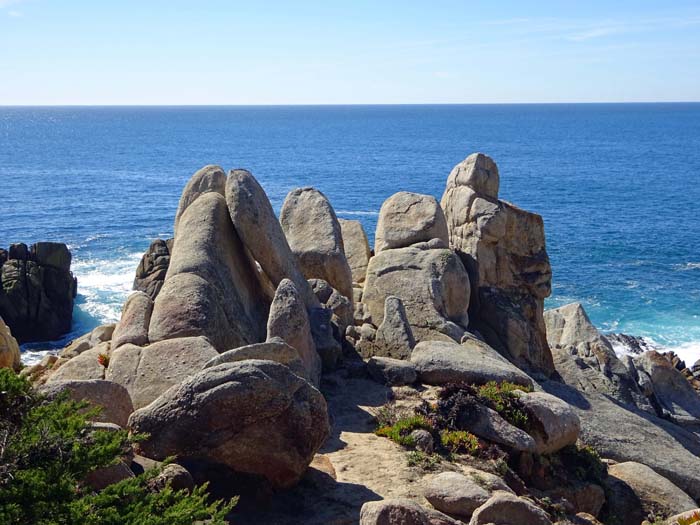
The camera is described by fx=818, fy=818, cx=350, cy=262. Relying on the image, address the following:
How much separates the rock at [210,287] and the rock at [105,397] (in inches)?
134

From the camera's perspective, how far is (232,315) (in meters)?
19.3

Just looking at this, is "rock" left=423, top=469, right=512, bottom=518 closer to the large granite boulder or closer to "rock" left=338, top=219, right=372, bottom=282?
the large granite boulder

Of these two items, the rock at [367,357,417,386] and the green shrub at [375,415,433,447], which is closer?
the green shrub at [375,415,433,447]

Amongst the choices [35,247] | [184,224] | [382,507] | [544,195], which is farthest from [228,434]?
[544,195]

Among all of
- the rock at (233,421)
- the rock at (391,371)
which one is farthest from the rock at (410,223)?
the rock at (233,421)

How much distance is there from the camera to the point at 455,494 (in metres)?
13.1

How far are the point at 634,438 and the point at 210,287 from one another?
39.3 feet

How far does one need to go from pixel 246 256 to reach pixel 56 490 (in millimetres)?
13241

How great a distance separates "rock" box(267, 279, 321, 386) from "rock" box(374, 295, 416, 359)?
3.85m

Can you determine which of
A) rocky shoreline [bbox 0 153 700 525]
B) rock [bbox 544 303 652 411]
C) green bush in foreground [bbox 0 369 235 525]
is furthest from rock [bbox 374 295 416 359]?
green bush in foreground [bbox 0 369 235 525]

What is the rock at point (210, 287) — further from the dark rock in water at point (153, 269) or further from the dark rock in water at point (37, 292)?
the dark rock in water at point (37, 292)

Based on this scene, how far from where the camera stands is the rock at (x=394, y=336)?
2147 cm

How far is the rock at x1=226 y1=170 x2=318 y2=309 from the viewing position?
68.4 feet

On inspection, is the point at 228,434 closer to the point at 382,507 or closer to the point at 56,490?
the point at 382,507
